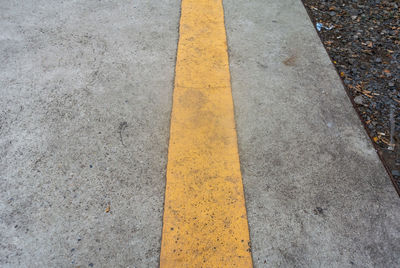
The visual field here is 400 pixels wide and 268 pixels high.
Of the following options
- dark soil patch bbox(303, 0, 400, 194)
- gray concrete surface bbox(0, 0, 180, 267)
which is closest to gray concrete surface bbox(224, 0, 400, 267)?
dark soil patch bbox(303, 0, 400, 194)

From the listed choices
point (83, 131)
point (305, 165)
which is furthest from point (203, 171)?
point (83, 131)

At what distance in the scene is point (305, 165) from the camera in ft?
6.32

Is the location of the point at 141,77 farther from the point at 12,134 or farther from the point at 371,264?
the point at 371,264

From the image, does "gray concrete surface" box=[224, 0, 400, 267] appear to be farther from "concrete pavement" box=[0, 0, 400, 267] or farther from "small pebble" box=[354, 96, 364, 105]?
"small pebble" box=[354, 96, 364, 105]

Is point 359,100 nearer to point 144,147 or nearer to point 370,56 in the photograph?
point 370,56

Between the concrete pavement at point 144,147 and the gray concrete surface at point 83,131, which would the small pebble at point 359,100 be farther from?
the gray concrete surface at point 83,131

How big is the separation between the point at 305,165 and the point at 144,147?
3.41ft

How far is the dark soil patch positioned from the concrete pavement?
14 centimetres

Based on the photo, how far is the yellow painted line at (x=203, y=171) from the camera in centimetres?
158

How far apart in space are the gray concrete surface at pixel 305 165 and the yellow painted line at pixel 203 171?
0.08m

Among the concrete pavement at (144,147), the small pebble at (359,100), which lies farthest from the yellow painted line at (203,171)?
the small pebble at (359,100)

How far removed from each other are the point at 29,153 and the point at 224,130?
49.8 inches

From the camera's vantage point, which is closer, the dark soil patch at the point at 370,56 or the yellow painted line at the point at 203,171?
the yellow painted line at the point at 203,171

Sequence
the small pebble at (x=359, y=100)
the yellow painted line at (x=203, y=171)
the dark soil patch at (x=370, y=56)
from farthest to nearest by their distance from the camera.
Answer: the small pebble at (x=359, y=100), the dark soil patch at (x=370, y=56), the yellow painted line at (x=203, y=171)
